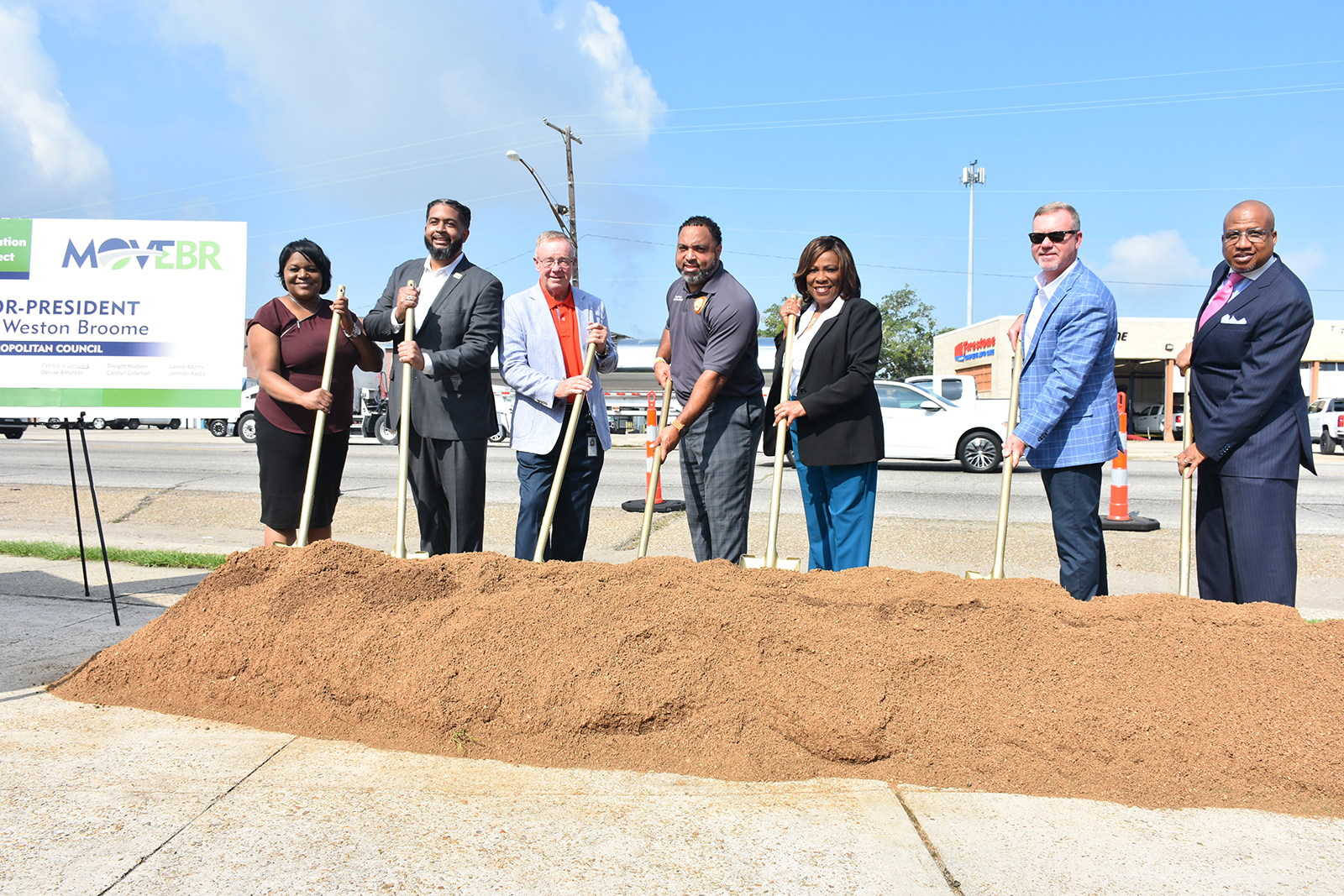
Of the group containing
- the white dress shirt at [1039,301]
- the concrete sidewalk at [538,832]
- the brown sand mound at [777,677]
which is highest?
the white dress shirt at [1039,301]

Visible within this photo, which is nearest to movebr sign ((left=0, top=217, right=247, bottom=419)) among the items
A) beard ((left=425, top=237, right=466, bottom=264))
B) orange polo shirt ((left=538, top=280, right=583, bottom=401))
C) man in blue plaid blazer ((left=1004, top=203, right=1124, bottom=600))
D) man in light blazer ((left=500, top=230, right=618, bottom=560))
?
beard ((left=425, top=237, right=466, bottom=264))

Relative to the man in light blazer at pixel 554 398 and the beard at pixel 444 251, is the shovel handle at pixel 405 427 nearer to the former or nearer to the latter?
the beard at pixel 444 251

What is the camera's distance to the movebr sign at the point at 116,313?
464 cm

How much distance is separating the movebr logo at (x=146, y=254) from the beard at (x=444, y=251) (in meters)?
1.17

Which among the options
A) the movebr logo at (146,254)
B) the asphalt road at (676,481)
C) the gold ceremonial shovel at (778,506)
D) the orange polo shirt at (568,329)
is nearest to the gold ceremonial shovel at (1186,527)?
the gold ceremonial shovel at (778,506)

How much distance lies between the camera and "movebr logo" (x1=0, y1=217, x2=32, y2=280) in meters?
4.66

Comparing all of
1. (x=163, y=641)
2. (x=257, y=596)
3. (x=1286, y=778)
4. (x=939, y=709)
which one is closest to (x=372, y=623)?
(x=257, y=596)

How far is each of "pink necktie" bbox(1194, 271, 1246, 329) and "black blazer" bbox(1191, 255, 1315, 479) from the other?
12 cm

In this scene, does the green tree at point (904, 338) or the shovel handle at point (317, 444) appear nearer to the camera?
the shovel handle at point (317, 444)

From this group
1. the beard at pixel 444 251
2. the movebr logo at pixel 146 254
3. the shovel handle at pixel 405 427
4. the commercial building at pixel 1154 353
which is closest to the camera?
the shovel handle at pixel 405 427

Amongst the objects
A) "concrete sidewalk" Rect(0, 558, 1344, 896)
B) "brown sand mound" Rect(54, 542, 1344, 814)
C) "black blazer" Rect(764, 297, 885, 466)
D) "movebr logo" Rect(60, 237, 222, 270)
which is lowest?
"concrete sidewalk" Rect(0, 558, 1344, 896)

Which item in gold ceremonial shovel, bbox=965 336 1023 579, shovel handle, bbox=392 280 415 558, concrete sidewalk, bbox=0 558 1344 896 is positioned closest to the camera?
concrete sidewalk, bbox=0 558 1344 896

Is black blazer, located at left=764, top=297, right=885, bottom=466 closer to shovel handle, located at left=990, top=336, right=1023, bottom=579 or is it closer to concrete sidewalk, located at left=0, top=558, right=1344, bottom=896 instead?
shovel handle, located at left=990, top=336, right=1023, bottom=579

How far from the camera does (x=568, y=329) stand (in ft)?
14.8
